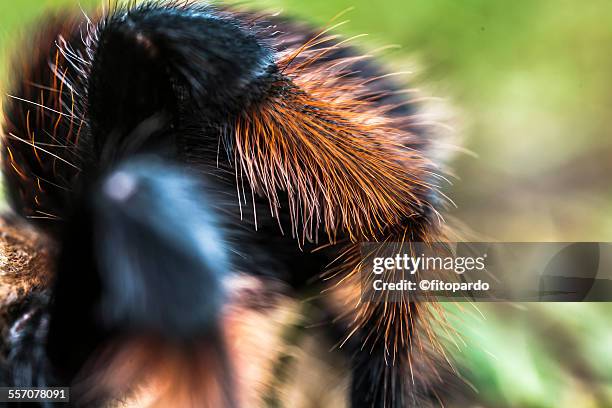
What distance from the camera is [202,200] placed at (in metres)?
0.81

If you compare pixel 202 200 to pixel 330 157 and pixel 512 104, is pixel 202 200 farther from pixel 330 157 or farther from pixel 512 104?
pixel 512 104

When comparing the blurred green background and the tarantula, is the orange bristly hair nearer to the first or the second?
the tarantula

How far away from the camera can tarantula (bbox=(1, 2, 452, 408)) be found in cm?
72

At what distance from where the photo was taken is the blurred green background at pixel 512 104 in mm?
1077

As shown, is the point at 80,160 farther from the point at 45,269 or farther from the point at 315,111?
the point at 315,111

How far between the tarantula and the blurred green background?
0.25 feet

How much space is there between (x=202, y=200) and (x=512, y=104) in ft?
2.03

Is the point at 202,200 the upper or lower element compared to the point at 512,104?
lower

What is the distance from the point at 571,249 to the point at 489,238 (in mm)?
147

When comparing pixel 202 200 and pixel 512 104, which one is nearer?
pixel 202 200

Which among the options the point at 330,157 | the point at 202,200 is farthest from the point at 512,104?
the point at 202,200

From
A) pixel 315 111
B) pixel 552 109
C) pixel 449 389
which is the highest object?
pixel 552 109

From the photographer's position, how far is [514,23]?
107 cm

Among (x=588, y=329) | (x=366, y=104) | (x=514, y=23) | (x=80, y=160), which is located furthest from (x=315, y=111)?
(x=588, y=329)
